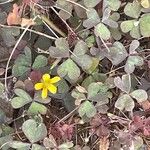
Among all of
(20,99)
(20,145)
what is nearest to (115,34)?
(20,99)

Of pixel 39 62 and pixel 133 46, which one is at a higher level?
pixel 39 62

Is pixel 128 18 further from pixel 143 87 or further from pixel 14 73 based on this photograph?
pixel 14 73

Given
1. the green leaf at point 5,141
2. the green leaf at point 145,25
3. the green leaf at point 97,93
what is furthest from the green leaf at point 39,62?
the green leaf at point 145,25

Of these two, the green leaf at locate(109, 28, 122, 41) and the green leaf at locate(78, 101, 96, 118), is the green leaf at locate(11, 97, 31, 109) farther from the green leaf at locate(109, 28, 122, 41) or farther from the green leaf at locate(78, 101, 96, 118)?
the green leaf at locate(109, 28, 122, 41)

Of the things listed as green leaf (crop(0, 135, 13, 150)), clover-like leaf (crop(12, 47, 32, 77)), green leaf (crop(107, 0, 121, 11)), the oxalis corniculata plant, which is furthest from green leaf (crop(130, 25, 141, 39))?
green leaf (crop(0, 135, 13, 150))

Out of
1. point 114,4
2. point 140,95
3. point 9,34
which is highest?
point 9,34

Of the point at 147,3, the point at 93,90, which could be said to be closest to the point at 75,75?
the point at 93,90

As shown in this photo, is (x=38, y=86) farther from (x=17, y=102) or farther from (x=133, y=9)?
(x=133, y=9)
